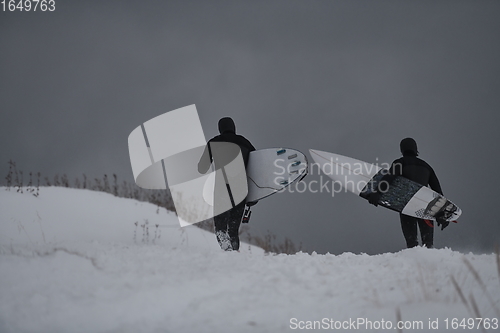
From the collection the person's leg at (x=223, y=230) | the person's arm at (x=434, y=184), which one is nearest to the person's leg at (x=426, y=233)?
the person's arm at (x=434, y=184)

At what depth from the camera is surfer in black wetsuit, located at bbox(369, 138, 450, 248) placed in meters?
5.31

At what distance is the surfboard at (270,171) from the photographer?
208 inches

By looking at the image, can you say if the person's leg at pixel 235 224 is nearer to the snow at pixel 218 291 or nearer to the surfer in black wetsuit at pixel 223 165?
the surfer in black wetsuit at pixel 223 165

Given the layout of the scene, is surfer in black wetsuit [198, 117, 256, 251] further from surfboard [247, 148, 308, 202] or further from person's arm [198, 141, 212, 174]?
surfboard [247, 148, 308, 202]

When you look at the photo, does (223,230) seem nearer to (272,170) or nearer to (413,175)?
(272,170)

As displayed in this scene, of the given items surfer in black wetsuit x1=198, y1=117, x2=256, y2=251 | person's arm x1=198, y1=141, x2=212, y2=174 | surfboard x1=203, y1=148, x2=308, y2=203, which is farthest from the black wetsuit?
person's arm x1=198, y1=141, x2=212, y2=174

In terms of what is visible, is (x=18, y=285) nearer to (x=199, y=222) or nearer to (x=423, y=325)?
(x=423, y=325)

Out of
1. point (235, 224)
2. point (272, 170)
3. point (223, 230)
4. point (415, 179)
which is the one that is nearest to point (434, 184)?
point (415, 179)

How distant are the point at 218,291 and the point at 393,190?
13.9ft

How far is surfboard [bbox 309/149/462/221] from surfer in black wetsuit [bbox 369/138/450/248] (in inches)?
3.1

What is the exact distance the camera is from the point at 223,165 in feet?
16.6

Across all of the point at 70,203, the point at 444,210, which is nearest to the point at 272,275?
the point at 444,210

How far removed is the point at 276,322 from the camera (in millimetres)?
1886

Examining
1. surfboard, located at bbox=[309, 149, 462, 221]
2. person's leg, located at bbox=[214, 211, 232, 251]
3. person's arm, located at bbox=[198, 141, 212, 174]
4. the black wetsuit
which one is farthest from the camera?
surfboard, located at bbox=[309, 149, 462, 221]
